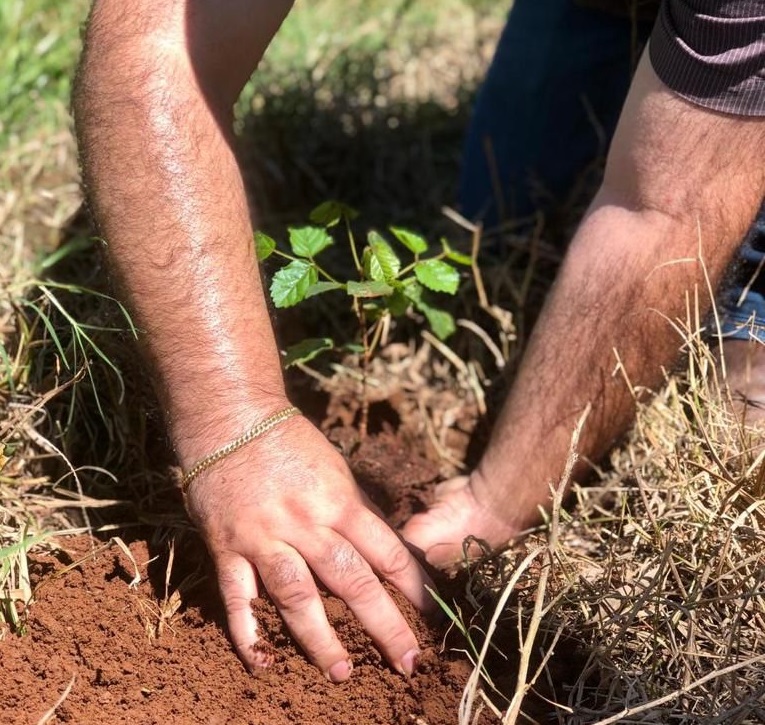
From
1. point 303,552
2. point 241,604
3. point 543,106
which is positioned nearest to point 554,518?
point 303,552

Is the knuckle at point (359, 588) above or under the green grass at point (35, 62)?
under

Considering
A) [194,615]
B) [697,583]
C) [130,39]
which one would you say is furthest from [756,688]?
[130,39]

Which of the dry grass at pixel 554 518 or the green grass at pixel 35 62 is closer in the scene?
the dry grass at pixel 554 518

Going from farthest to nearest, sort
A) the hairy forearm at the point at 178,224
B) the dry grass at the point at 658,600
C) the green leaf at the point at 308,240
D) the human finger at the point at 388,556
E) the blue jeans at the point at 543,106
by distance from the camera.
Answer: the blue jeans at the point at 543,106
the green leaf at the point at 308,240
the hairy forearm at the point at 178,224
the human finger at the point at 388,556
the dry grass at the point at 658,600

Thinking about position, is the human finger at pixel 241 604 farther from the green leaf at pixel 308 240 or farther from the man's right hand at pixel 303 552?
→ the green leaf at pixel 308 240

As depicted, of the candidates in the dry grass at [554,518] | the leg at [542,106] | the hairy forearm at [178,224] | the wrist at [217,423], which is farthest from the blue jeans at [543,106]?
the wrist at [217,423]

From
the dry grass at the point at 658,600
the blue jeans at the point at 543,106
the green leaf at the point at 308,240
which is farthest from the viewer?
the blue jeans at the point at 543,106

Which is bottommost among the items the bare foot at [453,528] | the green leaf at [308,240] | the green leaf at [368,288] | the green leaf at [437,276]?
the bare foot at [453,528]

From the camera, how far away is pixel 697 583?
5.18ft

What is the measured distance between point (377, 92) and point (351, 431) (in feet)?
4.84

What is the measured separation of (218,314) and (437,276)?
1.60ft

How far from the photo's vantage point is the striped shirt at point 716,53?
1.64m

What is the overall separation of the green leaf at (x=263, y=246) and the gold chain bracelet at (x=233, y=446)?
357 millimetres

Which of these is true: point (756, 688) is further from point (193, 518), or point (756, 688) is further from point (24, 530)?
point (24, 530)
